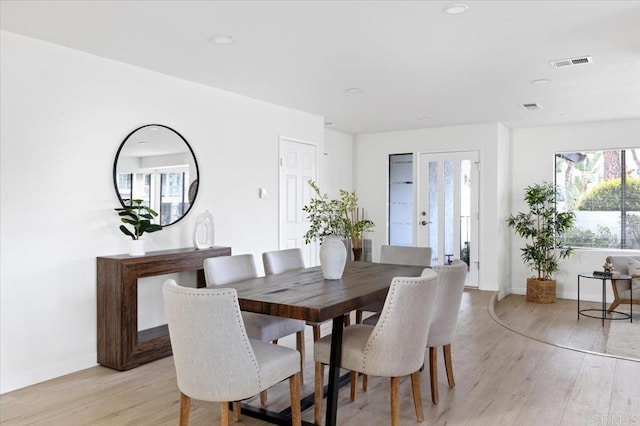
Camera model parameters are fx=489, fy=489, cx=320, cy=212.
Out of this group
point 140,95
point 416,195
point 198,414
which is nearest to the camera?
point 198,414

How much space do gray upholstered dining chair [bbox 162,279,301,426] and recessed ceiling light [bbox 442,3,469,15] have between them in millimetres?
2104

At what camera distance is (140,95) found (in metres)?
4.25

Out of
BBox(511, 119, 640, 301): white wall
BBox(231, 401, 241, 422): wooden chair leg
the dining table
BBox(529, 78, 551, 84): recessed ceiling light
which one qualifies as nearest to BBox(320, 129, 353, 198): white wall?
BBox(511, 119, 640, 301): white wall

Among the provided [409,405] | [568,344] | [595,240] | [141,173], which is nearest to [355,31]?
[141,173]

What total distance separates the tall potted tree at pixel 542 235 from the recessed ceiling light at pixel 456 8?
15.4 ft

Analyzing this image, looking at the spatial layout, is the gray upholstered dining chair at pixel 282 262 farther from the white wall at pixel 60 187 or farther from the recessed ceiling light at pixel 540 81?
the recessed ceiling light at pixel 540 81

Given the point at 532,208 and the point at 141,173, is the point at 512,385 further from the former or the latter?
the point at 532,208

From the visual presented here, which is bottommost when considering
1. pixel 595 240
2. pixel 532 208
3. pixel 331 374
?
pixel 331 374

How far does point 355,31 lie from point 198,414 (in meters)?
2.66

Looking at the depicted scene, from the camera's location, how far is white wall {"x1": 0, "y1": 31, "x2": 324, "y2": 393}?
340cm

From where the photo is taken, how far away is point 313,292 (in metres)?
2.69

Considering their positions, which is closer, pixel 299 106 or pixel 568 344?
pixel 568 344

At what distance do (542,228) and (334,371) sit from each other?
561cm

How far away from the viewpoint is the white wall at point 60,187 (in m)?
3.40
